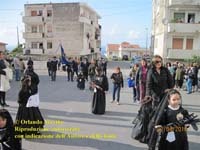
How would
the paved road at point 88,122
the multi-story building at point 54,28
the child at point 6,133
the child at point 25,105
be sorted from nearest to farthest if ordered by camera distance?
the child at point 6,133
the paved road at point 88,122
the child at point 25,105
the multi-story building at point 54,28

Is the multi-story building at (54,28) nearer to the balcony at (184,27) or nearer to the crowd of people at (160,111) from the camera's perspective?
the balcony at (184,27)

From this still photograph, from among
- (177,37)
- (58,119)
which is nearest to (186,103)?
(58,119)

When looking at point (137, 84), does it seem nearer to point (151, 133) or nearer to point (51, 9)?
point (151, 133)

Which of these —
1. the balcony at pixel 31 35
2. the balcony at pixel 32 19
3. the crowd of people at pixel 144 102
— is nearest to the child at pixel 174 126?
the crowd of people at pixel 144 102

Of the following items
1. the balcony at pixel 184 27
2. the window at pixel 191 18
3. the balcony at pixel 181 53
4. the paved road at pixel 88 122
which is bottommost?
the paved road at pixel 88 122

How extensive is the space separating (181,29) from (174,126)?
22692mm

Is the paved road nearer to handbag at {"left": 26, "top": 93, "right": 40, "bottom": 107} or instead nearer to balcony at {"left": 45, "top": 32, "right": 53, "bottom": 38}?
handbag at {"left": 26, "top": 93, "right": 40, "bottom": 107}

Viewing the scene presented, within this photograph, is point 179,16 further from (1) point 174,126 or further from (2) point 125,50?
(2) point 125,50

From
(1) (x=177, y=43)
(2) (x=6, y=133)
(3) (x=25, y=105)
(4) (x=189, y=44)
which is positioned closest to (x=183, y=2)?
(1) (x=177, y=43)

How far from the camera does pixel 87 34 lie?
42.7m

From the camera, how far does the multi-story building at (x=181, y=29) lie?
977 inches

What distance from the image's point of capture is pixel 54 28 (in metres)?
39.5

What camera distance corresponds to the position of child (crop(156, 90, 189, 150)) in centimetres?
399

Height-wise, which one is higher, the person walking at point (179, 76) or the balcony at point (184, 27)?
the balcony at point (184, 27)
